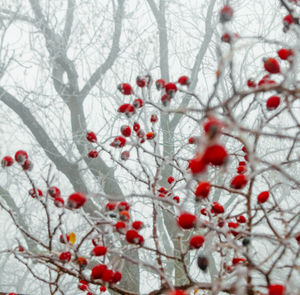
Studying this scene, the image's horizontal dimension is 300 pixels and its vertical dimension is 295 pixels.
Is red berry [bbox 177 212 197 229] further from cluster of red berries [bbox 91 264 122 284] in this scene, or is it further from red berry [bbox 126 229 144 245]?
cluster of red berries [bbox 91 264 122 284]

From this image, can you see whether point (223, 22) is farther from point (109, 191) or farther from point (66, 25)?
point (66, 25)

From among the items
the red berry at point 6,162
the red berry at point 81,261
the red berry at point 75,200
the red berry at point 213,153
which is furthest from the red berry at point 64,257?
the red berry at point 213,153

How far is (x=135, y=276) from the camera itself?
4129 millimetres

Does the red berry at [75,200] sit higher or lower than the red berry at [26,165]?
lower

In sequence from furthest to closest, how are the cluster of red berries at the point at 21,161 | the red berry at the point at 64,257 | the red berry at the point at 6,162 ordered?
the red berry at the point at 6,162 < the cluster of red berries at the point at 21,161 < the red berry at the point at 64,257

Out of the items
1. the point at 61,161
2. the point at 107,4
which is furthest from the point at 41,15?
the point at 61,161

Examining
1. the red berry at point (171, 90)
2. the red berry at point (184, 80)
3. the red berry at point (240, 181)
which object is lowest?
the red berry at point (240, 181)

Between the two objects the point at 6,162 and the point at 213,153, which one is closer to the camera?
the point at 213,153

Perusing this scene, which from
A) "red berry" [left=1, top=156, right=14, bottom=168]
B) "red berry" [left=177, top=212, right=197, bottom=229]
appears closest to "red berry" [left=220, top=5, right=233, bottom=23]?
"red berry" [left=177, top=212, right=197, bottom=229]

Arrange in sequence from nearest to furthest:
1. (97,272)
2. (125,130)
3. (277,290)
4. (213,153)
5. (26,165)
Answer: (213,153) → (277,290) → (97,272) → (26,165) → (125,130)

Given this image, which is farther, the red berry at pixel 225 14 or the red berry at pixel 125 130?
the red berry at pixel 125 130

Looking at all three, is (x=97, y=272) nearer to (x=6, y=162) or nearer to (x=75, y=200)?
(x=75, y=200)

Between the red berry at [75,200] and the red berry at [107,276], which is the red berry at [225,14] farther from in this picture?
the red berry at [107,276]

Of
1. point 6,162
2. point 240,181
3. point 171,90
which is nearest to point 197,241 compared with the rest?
point 240,181
